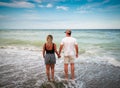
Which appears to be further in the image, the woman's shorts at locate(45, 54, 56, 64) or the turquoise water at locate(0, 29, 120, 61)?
the turquoise water at locate(0, 29, 120, 61)

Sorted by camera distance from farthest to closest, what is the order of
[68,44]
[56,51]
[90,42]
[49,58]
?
[90,42] < [68,44] < [56,51] < [49,58]

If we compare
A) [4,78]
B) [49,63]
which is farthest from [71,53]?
[4,78]

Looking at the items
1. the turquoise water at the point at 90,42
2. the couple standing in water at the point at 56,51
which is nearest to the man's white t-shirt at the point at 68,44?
the couple standing in water at the point at 56,51

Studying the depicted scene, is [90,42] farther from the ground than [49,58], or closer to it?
closer to it

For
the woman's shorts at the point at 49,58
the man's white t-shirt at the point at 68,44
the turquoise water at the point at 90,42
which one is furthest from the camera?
the turquoise water at the point at 90,42

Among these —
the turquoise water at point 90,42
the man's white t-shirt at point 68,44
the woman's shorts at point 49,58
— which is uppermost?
the man's white t-shirt at point 68,44

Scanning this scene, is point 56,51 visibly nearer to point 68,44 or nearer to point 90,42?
point 68,44

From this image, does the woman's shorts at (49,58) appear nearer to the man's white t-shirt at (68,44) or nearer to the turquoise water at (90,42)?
the man's white t-shirt at (68,44)

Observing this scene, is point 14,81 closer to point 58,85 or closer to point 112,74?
point 58,85

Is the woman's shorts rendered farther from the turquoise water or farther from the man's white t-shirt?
the turquoise water

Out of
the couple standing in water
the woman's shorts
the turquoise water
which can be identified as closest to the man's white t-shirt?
the couple standing in water

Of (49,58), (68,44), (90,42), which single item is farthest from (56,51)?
(90,42)

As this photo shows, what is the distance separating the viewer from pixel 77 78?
6.82 metres

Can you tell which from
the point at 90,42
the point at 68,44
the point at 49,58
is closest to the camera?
the point at 49,58
